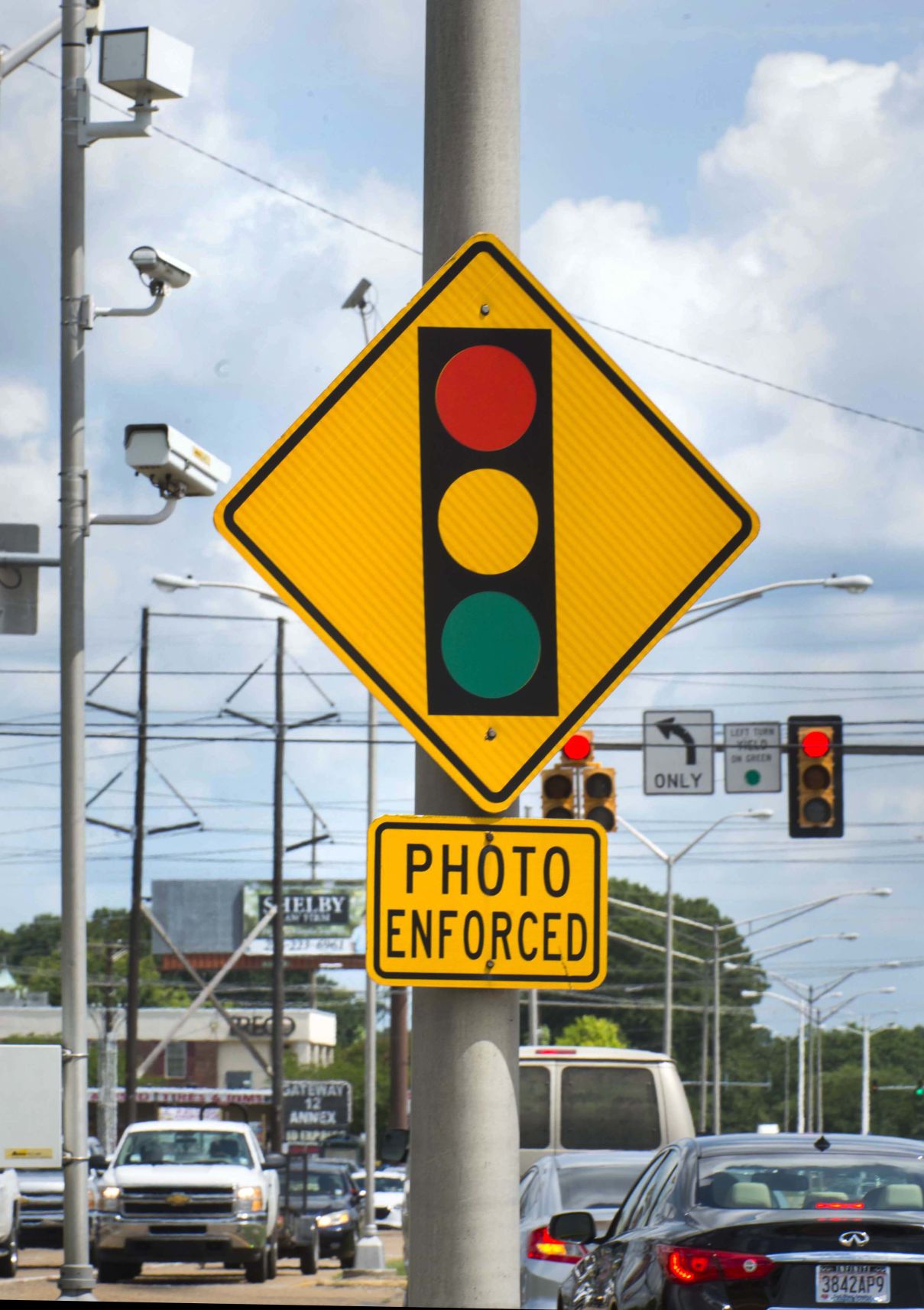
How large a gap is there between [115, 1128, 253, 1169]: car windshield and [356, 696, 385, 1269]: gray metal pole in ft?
11.0

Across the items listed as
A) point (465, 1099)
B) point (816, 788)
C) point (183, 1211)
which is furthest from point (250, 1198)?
point (465, 1099)

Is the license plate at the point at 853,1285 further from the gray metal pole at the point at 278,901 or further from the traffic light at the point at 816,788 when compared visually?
the gray metal pole at the point at 278,901

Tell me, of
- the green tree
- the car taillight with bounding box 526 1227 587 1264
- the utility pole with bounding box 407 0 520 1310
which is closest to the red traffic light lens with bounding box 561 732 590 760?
the car taillight with bounding box 526 1227 587 1264

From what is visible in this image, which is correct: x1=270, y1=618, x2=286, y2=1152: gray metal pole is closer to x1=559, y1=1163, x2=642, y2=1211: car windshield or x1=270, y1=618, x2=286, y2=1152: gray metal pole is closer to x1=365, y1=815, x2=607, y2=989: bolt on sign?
x1=559, y1=1163, x2=642, y2=1211: car windshield

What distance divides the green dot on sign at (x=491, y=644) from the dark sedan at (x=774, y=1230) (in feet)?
14.0

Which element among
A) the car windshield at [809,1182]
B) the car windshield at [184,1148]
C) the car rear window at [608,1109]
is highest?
the car windshield at [809,1182]

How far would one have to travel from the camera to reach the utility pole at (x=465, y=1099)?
11.5 ft

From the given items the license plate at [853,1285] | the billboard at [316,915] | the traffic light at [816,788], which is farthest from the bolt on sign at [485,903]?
the billboard at [316,915]

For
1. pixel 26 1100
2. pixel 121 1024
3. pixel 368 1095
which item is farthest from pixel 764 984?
pixel 26 1100

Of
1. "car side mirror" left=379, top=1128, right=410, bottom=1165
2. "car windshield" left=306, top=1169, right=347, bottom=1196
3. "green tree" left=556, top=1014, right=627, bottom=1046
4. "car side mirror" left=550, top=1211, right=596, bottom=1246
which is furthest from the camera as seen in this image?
"green tree" left=556, top=1014, right=627, bottom=1046

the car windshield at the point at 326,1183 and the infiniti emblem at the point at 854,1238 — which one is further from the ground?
the infiniti emblem at the point at 854,1238

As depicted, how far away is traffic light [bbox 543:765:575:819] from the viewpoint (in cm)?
2181

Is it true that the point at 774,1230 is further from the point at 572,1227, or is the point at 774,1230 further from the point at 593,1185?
the point at 593,1185

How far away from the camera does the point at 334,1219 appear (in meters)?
30.0
